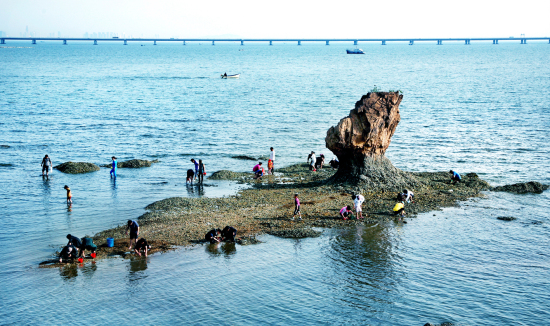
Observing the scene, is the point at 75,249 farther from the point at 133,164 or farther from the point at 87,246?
the point at 133,164

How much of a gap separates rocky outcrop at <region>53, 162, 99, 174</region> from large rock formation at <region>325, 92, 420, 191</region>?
2157 cm

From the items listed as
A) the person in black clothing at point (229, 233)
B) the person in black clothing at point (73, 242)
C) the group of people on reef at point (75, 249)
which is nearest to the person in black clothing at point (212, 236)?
the person in black clothing at point (229, 233)

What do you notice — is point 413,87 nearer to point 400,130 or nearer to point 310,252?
point 400,130

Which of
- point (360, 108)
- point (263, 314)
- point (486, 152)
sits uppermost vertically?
point (360, 108)

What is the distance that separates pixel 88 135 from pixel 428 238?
151ft

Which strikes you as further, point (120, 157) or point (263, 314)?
point (120, 157)

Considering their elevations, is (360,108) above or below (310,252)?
above

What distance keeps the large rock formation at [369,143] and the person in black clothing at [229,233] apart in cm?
1138

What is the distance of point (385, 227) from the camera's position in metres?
27.1

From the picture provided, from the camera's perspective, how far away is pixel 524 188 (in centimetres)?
3409

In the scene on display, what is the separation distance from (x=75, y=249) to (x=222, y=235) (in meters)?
7.16

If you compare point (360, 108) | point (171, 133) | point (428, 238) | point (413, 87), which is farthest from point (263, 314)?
point (413, 87)

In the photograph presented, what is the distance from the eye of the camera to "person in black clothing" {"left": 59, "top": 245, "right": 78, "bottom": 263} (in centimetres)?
2216

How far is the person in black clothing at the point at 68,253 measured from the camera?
872 inches
